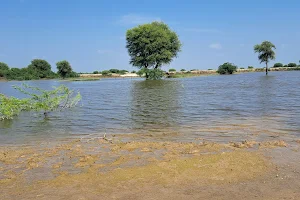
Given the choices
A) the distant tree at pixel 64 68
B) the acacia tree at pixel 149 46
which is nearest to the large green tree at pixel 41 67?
the distant tree at pixel 64 68

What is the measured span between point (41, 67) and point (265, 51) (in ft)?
288

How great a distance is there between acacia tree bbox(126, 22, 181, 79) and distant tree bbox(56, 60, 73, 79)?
1296 inches

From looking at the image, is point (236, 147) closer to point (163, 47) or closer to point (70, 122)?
point (70, 122)

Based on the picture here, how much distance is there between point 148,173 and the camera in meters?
6.57

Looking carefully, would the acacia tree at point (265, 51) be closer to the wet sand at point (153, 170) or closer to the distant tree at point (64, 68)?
the distant tree at point (64, 68)

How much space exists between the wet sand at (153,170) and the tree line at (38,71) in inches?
3835

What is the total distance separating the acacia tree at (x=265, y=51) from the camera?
267 feet

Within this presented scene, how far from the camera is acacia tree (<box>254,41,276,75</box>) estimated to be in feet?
267

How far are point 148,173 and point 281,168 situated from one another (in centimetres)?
306

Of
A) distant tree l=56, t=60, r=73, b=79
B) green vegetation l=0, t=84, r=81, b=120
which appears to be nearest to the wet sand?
green vegetation l=0, t=84, r=81, b=120

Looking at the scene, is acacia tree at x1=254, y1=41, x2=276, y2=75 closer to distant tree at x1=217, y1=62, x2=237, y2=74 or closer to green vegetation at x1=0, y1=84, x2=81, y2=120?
distant tree at x1=217, y1=62, x2=237, y2=74

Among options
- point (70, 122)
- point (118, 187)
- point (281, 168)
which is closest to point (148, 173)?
point (118, 187)

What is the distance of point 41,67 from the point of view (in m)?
121

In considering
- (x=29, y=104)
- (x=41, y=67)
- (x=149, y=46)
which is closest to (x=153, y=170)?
(x=29, y=104)
